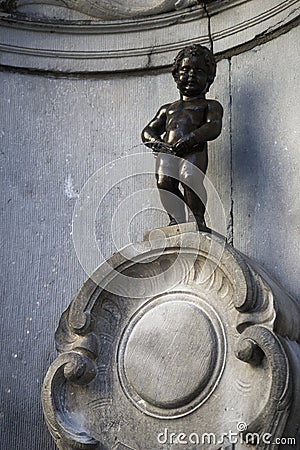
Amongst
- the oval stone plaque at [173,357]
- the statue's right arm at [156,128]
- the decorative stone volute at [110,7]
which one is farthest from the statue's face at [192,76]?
the oval stone plaque at [173,357]

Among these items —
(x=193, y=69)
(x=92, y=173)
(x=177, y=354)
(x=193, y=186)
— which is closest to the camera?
(x=177, y=354)

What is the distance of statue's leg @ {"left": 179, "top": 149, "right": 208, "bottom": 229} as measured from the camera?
3.26 meters

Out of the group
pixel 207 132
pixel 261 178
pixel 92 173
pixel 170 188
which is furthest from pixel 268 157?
pixel 92 173

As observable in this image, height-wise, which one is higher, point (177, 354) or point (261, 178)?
point (261, 178)

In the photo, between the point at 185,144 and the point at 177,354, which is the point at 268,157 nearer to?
the point at 185,144

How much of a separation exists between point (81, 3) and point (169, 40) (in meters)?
0.37

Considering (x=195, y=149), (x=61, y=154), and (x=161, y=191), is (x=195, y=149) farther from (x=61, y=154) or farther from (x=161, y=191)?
(x=61, y=154)

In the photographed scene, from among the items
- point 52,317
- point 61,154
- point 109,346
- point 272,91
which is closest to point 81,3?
point 61,154

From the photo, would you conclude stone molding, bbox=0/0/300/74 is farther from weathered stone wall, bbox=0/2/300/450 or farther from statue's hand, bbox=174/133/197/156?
statue's hand, bbox=174/133/197/156

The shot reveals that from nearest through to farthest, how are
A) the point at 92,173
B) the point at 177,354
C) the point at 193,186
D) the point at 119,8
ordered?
the point at 177,354 → the point at 193,186 → the point at 92,173 → the point at 119,8

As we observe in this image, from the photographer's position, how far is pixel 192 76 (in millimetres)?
3369

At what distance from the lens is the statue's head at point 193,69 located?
11.0 feet

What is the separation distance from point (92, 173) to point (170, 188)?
0.49 meters

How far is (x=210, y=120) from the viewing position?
131 inches
